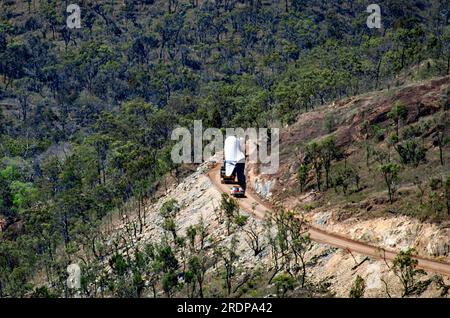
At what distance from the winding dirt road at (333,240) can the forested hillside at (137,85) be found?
15.8 meters

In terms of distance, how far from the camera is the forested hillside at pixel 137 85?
339 feet

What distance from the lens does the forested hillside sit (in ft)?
339

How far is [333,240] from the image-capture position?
6569cm

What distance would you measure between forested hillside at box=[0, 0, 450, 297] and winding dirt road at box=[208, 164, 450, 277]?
51.7 ft

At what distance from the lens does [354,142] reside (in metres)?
82.1

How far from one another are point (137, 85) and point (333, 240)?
109606 millimetres

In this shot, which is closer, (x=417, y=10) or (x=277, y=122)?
(x=277, y=122)

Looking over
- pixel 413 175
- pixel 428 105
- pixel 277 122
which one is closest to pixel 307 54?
pixel 277 122

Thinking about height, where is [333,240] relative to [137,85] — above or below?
above

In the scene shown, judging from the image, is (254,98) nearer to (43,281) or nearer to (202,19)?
(43,281)

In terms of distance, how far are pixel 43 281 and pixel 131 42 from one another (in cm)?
10492

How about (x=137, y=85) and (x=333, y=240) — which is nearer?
(x=333, y=240)

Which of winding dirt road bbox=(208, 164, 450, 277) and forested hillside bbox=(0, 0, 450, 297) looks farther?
forested hillside bbox=(0, 0, 450, 297)
